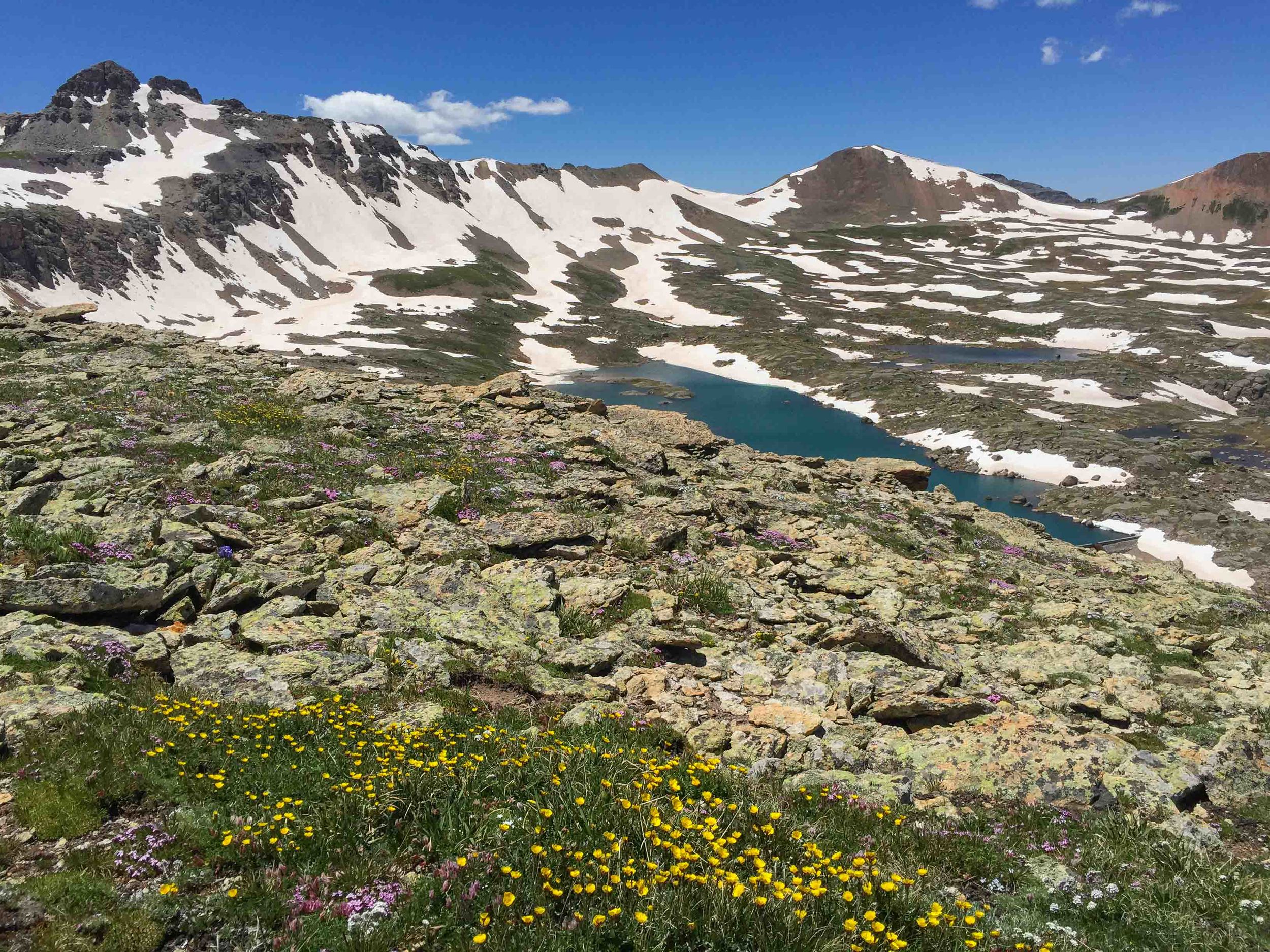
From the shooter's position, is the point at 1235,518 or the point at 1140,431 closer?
the point at 1235,518

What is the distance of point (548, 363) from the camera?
15512 centimetres

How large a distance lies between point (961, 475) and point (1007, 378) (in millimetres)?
49713

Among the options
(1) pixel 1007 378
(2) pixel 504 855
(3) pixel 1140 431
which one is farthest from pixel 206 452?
(1) pixel 1007 378

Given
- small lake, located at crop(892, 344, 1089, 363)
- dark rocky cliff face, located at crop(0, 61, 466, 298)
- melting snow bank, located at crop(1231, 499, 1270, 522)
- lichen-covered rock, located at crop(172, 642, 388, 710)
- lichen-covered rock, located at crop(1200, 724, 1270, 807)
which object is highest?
dark rocky cliff face, located at crop(0, 61, 466, 298)

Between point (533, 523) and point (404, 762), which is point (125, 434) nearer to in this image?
point (533, 523)

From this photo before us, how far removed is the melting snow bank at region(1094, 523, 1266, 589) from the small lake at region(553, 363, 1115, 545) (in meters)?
2.66

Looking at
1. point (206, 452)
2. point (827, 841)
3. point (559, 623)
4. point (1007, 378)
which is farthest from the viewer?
point (1007, 378)

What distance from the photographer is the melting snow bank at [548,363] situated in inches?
5679

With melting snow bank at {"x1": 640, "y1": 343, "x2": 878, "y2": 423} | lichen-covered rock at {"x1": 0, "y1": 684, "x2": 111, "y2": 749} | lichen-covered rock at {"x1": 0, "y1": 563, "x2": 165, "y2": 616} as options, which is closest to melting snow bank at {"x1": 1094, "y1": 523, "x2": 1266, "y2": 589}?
melting snow bank at {"x1": 640, "y1": 343, "x2": 878, "y2": 423}

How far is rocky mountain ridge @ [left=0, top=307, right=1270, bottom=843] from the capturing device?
1012cm

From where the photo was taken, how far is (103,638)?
9.70m

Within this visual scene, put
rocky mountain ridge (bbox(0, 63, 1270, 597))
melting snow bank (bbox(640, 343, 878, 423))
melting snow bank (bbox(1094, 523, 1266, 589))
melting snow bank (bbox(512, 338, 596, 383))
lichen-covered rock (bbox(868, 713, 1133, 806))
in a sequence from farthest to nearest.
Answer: melting snow bank (bbox(512, 338, 596, 383)) < melting snow bank (bbox(640, 343, 878, 423)) < rocky mountain ridge (bbox(0, 63, 1270, 597)) < melting snow bank (bbox(1094, 523, 1266, 589)) < lichen-covered rock (bbox(868, 713, 1133, 806))

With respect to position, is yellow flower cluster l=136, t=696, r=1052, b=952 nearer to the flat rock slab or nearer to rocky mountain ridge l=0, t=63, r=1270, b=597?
the flat rock slab

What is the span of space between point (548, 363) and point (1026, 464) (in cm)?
10301
